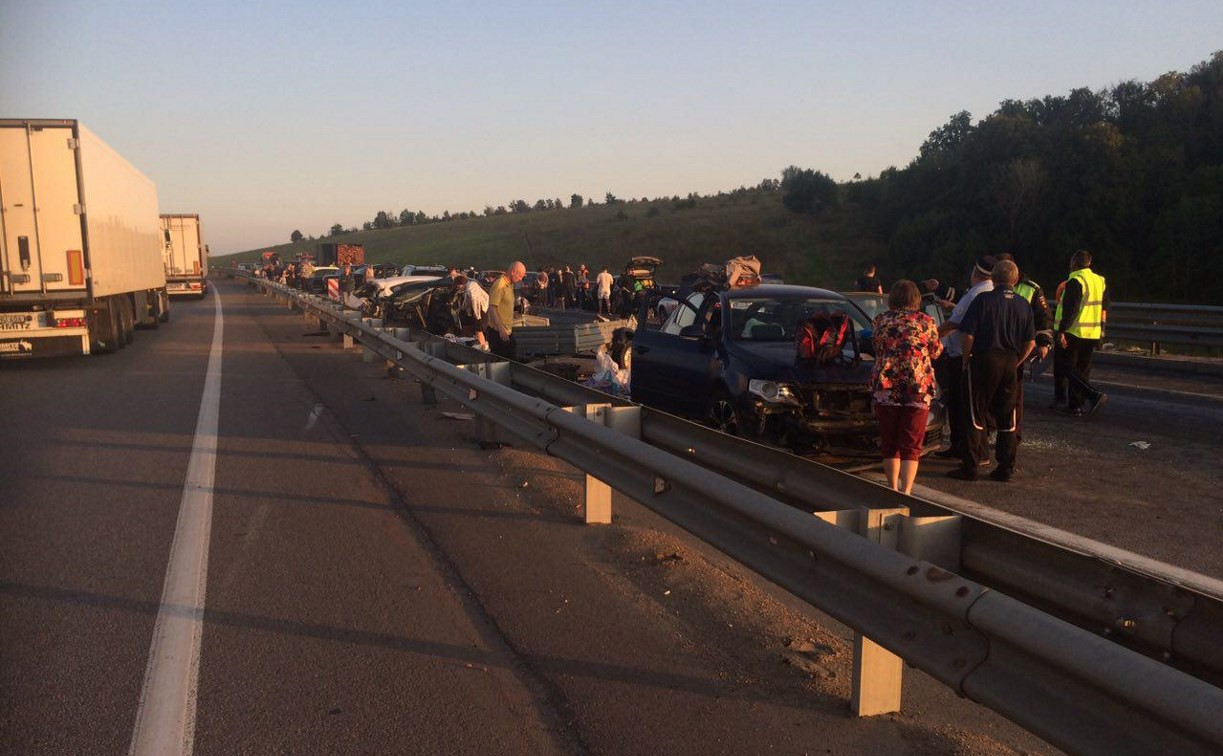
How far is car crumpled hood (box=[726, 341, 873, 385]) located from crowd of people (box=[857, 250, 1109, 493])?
0.71m

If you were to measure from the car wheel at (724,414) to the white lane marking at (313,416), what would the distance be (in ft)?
15.0

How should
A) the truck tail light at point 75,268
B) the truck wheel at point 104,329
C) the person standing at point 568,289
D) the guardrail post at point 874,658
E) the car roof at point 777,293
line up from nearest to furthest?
the guardrail post at point 874,658 < the car roof at point 777,293 < the truck tail light at point 75,268 < the truck wheel at point 104,329 < the person standing at point 568,289

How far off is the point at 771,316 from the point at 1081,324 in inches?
177

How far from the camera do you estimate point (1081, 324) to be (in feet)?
39.9

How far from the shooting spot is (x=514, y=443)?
10234 millimetres

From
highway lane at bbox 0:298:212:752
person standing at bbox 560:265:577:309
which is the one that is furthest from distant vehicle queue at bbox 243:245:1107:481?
person standing at bbox 560:265:577:309

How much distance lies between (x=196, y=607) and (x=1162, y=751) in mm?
4650

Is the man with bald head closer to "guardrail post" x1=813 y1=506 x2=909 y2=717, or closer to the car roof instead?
the car roof

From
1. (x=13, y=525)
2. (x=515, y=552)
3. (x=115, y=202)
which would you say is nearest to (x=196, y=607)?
(x=515, y=552)

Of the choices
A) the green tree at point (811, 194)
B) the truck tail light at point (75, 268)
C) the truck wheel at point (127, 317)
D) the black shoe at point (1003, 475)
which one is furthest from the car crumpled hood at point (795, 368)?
the green tree at point (811, 194)

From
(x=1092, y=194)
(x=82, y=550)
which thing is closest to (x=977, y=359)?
(x=82, y=550)

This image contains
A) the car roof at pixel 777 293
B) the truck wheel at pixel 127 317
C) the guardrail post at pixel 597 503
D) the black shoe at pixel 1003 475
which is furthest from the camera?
the truck wheel at pixel 127 317

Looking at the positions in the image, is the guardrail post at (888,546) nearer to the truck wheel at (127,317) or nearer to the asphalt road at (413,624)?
the asphalt road at (413,624)

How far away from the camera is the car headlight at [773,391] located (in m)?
8.54
